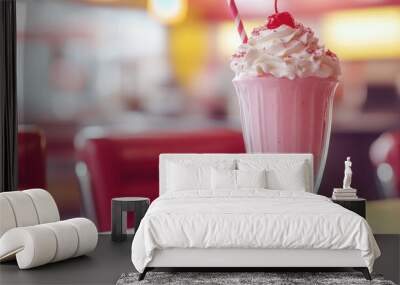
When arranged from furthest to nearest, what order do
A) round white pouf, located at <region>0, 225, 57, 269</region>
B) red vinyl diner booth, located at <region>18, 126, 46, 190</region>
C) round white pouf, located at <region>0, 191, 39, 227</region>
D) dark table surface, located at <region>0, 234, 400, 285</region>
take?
red vinyl diner booth, located at <region>18, 126, 46, 190</region>, round white pouf, located at <region>0, 191, 39, 227</region>, round white pouf, located at <region>0, 225, 57, 269</region>, dark table surface, located at <region>0, 234, 400, 285</region>

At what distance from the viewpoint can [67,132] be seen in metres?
6.18

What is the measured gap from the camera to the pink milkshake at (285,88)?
4.89 metres

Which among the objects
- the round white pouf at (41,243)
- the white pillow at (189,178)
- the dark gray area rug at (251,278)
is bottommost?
the dark gray area rug at (251,278)

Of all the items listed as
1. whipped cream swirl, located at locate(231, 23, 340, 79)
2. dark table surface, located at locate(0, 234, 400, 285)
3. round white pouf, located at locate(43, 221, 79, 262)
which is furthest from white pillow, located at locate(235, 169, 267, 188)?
round white pouf, located at locate(43, 221, 79, 262)

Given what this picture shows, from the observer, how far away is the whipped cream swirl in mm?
4918

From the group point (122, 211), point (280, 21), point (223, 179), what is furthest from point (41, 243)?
point (280, 21)

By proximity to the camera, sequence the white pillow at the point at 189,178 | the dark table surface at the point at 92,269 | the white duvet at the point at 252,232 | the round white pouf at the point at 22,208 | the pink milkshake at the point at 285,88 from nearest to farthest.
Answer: the white duvet at the point at 252,232
the dark table surface at the point at 92,269
the round white pouf at the point at 22,208
the pink milkshake at the point at 285,88
the white pillow at the point at 189,178

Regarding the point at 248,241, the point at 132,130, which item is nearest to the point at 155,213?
the point at 248,241

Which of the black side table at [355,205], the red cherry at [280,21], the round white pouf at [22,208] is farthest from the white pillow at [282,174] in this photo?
the round white pouf at [22,208]

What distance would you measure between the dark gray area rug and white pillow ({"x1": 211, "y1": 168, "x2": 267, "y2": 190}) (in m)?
1.07

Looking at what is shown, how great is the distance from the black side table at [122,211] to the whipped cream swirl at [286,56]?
1232 millimetres

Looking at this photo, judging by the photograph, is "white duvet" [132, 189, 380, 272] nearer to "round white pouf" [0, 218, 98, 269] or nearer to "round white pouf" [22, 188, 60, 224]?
"round white pouf" [0, 218, 98, 269]

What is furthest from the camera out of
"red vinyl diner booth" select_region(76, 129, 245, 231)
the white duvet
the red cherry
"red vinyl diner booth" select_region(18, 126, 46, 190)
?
"red vinyl diner booth" select_region(18, 126, 46, 190)

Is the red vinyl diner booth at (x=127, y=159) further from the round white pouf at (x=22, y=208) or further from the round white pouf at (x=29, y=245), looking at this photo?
the round white pouf at (x=29, y=245)
